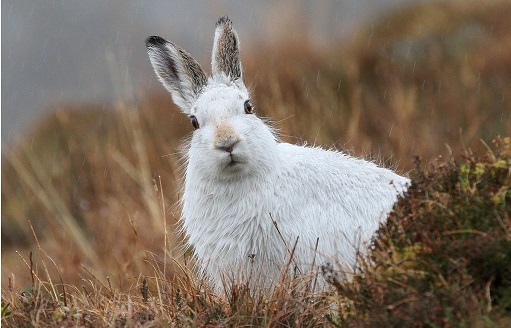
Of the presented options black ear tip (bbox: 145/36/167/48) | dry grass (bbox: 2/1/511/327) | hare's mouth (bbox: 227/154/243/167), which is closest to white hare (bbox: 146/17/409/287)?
hare's mouth (bbox: 227/154/243/167)

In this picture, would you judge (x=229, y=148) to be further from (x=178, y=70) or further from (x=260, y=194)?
(x=178, y=70)

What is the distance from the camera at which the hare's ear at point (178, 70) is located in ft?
19.7

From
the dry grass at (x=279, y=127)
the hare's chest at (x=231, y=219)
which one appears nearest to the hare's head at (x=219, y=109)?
the hare's chest at (x=231, y=219)

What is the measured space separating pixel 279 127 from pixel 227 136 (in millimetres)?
4912

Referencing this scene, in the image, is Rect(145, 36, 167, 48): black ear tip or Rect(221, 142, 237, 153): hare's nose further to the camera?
Rect(145, 36, 167, 48): black ear tip

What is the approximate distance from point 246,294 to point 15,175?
10628 mm

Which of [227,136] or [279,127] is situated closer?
[227,136]

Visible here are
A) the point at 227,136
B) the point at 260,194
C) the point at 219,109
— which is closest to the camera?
the point at 227,136

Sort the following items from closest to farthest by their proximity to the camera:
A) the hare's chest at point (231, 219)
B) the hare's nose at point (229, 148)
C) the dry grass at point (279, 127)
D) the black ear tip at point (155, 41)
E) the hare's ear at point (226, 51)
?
the hare's nose at point (229, 148)
the hare's chest at point (231, 219)
the hare's ear at point (226, 51)
the black ear tip at point (155, 41)
the dry grass at point (279, 127)

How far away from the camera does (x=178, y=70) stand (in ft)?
19.9

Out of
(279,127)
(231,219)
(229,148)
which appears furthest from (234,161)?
(279,127)

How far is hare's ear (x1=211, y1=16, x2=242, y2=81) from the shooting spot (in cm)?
592

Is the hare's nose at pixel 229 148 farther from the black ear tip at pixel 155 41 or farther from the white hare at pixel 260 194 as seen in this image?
the black ear tip at pixel 155 41

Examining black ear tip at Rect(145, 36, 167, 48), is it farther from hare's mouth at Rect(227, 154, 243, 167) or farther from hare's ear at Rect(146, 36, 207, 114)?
hare's mouth at Rect(227, 154, 243, 167)
